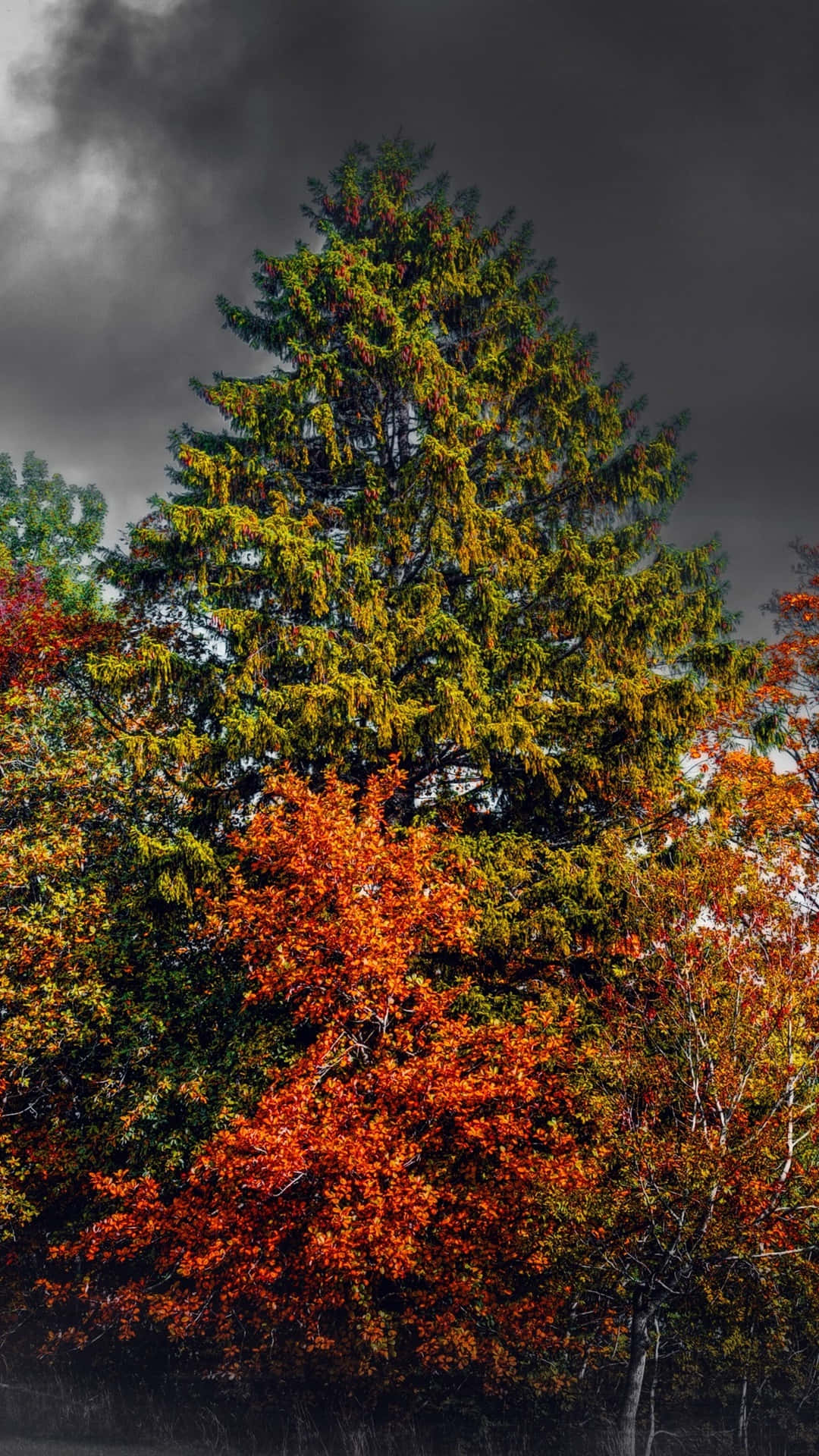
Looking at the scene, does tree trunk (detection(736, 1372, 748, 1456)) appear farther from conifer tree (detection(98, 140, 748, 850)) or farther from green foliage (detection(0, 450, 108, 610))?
green foliage (detection(0, 450, 108, 610))

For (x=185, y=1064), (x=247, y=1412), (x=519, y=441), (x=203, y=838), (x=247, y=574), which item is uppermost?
(x=519, y=441)

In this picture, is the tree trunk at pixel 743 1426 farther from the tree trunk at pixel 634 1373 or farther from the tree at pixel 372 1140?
the tree trunk at pixel 634 1373

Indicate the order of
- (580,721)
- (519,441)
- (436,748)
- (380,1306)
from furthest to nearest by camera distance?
(519,441)
(436,748)
(580,721)
(380,1306)

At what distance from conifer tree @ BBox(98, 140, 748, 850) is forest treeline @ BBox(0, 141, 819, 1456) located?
0.07 m

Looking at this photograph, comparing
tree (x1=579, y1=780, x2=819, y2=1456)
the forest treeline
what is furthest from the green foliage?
tree (x1=579, y1=780, x2=819, y2=1456)

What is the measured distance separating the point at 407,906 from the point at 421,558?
725cm

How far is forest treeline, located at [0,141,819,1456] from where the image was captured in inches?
353

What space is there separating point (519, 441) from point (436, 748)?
6173 millimetres

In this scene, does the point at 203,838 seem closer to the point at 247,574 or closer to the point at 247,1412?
the point at 247,574

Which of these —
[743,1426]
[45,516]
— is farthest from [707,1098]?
[45,516]

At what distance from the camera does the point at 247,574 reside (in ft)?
42.3

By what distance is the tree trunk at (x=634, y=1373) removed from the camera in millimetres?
8633

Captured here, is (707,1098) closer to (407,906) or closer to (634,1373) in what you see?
(634,1373)

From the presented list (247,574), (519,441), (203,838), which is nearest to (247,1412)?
(203,838)
